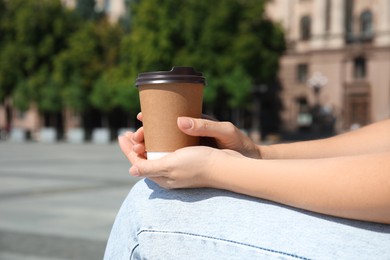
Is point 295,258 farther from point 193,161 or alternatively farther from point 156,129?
point 156,129

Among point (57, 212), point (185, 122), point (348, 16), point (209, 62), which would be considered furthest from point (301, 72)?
point (185, 122)

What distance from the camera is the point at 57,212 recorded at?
7516 mm

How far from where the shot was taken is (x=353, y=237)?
1483mm

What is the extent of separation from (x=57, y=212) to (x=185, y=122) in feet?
20.4

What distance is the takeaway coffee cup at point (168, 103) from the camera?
161cm

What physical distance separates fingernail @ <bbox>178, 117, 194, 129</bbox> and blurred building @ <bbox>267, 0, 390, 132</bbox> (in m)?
34.8

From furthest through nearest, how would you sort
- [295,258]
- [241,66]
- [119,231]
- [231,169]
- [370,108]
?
[370,108] → [241,66] → [119,231] → [231,169] → [295,258]

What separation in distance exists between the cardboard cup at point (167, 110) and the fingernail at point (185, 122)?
21mm

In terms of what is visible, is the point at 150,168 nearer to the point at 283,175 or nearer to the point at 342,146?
the point at 283,175

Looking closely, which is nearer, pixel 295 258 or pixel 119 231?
pixel 295 258

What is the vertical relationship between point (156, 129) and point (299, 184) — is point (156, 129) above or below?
above

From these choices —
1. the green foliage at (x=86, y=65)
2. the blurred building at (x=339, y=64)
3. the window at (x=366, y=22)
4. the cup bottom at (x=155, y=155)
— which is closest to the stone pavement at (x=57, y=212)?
the cup bottom at (x=155, y=155)

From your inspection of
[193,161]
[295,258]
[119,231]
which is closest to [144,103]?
[193,161]

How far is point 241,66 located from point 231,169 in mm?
29986
